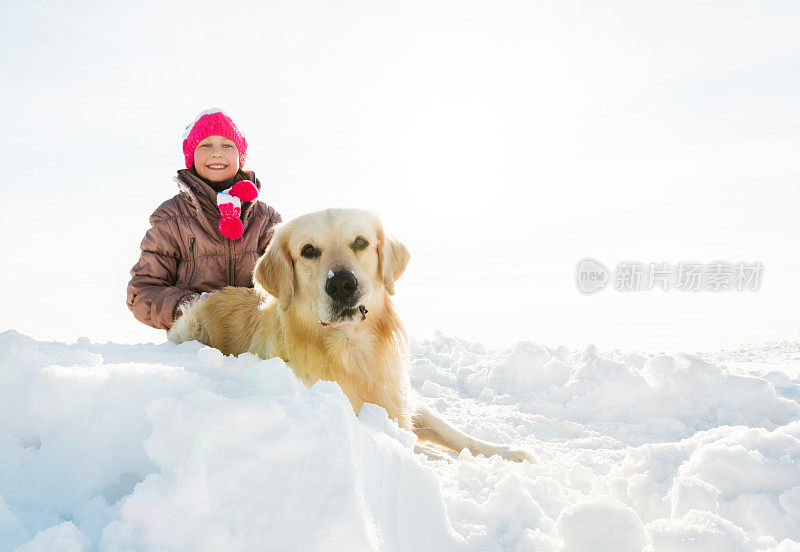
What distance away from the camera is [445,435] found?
3361mm

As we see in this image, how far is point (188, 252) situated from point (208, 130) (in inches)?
48.0

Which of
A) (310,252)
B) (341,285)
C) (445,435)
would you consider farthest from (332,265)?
(445,435)

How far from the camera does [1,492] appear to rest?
1.06 m

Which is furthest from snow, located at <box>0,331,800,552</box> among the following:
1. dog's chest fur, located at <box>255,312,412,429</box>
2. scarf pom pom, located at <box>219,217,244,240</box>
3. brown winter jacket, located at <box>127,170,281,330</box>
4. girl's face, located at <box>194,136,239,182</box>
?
girl's face, located at <box>194,136,239,182</box>

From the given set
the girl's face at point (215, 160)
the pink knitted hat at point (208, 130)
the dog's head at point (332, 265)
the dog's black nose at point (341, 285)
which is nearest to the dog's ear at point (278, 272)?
the dog's head at point (332, 265)

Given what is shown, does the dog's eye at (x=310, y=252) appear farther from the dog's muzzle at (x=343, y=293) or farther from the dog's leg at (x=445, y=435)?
the dog's leg at (x=445, y=435)

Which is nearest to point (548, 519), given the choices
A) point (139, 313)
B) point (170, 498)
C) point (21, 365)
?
point (170, 498)

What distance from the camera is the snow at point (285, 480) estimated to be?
0.98 metres

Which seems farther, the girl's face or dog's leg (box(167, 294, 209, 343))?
the girl's face

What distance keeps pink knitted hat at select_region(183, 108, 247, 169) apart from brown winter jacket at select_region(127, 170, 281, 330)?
406mm

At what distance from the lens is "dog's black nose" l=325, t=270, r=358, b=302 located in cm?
287

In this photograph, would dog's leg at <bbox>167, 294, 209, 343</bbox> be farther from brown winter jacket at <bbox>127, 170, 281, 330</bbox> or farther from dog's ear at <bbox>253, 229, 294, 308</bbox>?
dog's ear at <bbox>253, 229, 294, 308</bbox>

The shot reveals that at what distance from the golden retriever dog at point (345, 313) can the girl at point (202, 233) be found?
1.20 meters

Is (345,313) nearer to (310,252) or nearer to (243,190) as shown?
(310,252)
